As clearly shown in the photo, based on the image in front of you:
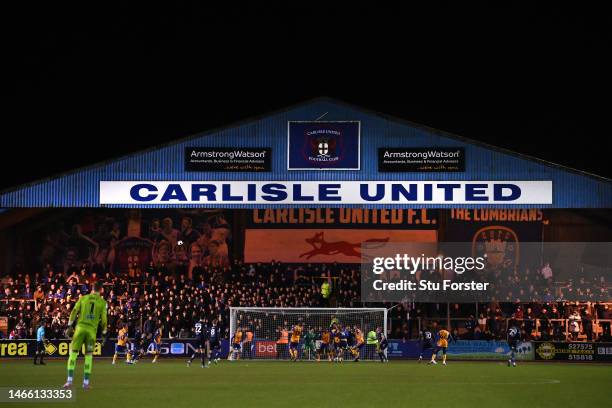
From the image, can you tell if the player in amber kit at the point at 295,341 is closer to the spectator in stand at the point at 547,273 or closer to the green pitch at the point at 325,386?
the green pitch at the point at 325,386

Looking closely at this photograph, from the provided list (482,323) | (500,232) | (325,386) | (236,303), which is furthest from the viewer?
(500,232)

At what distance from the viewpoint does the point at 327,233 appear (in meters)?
50.7

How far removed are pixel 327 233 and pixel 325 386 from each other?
2725cm

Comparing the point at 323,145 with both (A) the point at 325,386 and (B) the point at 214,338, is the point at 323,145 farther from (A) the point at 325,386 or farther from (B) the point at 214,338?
(A) the point at 325,386

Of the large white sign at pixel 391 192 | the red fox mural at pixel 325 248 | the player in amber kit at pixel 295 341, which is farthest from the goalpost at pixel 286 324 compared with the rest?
the red fox mural at pixel 325 248

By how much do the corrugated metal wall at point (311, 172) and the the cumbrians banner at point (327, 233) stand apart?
9047 mm

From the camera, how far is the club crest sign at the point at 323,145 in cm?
4153

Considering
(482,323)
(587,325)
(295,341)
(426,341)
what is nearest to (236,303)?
(295,341)

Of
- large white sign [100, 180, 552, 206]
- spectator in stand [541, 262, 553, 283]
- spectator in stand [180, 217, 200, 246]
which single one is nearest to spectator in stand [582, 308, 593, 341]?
spectator in stand [541, 262, 553, 283]

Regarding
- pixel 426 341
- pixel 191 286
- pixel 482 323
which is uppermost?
pixel 191 286

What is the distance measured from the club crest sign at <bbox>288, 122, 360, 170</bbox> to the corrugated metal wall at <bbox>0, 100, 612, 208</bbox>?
10.8 inches

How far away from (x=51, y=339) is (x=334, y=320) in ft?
42.2

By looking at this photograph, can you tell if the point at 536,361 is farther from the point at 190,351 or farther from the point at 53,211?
the point at 53,211

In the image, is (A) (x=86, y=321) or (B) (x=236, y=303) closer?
(A) (x=86, y=321)
